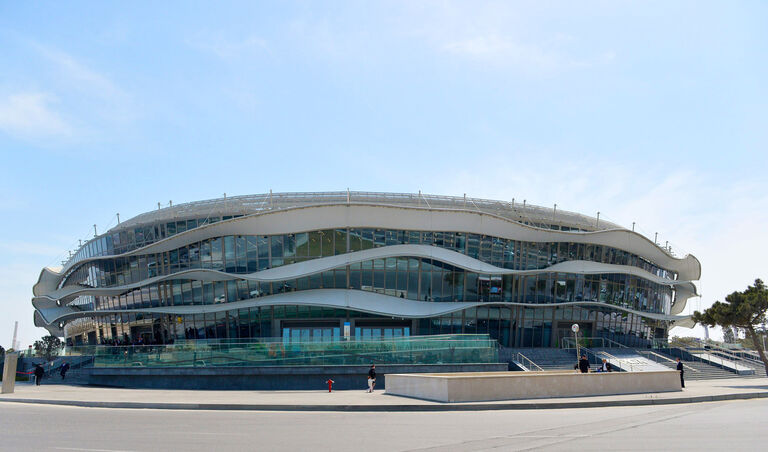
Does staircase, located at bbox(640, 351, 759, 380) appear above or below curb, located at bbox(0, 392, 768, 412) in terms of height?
below

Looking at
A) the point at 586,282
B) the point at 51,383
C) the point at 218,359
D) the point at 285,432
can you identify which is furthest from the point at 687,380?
the point at 51,383

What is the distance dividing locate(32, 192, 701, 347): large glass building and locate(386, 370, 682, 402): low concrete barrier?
61.4 ft

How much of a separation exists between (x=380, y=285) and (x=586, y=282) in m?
17.3

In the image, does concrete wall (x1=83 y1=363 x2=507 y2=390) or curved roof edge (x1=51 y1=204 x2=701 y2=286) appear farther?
curved roof edge (x1=51 y1=204 x2=701 y2=286)

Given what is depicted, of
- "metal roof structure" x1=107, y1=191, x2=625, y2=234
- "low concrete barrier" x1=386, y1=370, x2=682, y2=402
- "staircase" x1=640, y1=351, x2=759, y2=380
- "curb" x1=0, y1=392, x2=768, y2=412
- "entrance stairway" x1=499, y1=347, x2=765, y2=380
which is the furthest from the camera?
"metal roof structure" x1=107, y1=191, x2=625, y2=234

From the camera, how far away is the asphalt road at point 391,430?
10914 millimetres

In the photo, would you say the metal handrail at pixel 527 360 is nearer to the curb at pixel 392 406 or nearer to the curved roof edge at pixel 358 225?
the curved roof edge at pixel 358 225

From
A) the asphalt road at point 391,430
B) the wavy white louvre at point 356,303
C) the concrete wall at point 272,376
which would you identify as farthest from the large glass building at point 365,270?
the asphalt road at point 391,430

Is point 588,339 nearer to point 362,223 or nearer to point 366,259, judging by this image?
point 366,259

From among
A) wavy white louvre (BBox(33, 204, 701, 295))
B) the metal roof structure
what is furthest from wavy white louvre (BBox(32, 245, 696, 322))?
the metal roof structure

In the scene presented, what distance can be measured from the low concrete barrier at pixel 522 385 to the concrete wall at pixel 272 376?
5307 millimetres

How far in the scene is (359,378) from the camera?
30594 millimetres

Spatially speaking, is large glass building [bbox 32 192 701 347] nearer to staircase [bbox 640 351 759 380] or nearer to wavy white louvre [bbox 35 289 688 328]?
wavy white louvre [bbox 35 289 688 328]

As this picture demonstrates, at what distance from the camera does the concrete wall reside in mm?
30359
